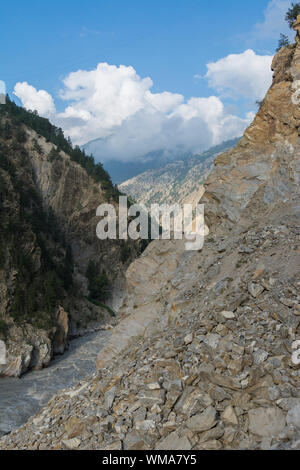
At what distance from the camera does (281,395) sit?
16.9ft

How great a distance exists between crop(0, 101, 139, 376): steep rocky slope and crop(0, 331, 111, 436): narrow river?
5.25ft

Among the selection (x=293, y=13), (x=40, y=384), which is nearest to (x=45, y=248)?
(x=40, y=384)

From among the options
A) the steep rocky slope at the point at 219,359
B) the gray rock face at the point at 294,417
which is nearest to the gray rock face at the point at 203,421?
the steep rocky slope at the point at 219,359

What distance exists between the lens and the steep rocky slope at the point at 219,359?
5199 millimetres

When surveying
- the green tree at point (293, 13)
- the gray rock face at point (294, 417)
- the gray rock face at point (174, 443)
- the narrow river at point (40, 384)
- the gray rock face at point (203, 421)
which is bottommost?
the narrow river at point (40, 384)

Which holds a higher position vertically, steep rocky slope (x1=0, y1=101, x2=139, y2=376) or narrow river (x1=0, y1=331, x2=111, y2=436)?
steep rocky slope (x1=0, y1=101, x2=139, y2=376)

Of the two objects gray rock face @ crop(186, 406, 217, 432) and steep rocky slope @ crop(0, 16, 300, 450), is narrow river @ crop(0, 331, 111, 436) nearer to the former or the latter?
steep rocky slope @ crop(0, 16, 300, 450)

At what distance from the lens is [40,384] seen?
30203 mm

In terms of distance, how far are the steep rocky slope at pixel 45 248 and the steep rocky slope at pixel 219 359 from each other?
28.1 meters

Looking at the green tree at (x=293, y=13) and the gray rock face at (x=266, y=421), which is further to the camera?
the green tree at (x=293, y=13)

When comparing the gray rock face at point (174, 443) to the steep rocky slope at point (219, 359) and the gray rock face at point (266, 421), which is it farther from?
the gray rock face at point (266, 421)

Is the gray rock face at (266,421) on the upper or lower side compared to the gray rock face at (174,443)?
upper

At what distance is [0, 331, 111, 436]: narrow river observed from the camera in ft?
78.3

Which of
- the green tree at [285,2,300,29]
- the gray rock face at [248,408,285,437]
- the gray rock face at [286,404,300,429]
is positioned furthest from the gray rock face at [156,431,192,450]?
the green tree at [285,2,300,29]
